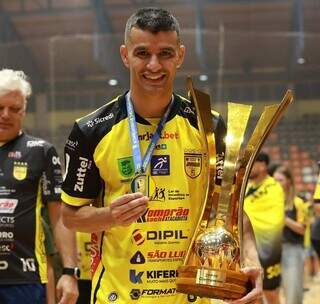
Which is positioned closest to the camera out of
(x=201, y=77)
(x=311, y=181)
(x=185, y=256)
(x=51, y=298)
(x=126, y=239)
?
(x=185, y=256)

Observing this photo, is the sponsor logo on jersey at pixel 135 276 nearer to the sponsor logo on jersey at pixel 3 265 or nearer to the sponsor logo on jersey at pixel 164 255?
the sponsor logo on jersey at pixel 164 255

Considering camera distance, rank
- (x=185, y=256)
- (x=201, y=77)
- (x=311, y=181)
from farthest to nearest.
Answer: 1. (x=311, y=181)
2. (x=201, y=77)
3. (x=185, y=256)

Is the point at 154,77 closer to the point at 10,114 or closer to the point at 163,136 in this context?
the point at 163,136

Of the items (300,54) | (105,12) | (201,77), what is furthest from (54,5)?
(300,54)

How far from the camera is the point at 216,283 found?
1712 mm

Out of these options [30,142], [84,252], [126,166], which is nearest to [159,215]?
[126,166]

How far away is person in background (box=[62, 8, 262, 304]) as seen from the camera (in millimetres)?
1907

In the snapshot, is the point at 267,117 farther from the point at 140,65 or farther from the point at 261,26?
the point at 261,26

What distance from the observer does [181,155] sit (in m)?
1.99

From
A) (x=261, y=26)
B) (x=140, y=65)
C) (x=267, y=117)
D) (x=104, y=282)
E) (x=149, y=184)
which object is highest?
(x=261, y=26)

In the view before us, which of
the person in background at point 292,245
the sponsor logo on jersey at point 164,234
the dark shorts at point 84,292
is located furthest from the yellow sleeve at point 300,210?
the sponsor logo on jersey at point 164,234

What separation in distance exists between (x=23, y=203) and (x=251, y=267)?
129cm

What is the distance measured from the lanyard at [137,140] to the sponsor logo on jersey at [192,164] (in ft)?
0.33

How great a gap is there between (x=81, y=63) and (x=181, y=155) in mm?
8789
